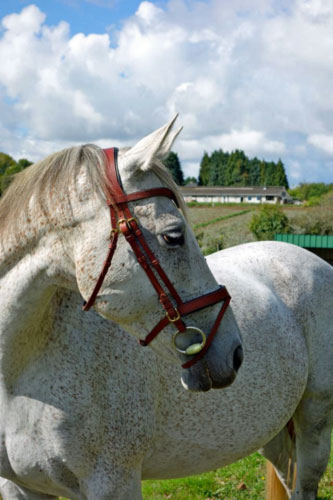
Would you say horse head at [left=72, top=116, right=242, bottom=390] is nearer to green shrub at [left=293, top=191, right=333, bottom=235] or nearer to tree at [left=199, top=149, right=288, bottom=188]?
green shrub at [left=293, top=191, right=333, bottom=235]

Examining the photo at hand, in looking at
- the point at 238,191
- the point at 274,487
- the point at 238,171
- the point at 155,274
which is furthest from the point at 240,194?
the point at 155,274

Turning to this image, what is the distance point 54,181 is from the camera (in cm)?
221

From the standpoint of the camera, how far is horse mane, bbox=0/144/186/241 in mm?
2125

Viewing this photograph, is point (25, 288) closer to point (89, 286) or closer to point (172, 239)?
point (89, 286)

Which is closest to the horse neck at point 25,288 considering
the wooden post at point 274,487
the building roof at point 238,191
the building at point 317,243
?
the wooden post at point 274,487

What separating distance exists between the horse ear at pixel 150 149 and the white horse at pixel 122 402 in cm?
17

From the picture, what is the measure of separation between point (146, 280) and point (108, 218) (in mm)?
300

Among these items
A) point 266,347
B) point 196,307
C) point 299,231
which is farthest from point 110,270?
point 299,231

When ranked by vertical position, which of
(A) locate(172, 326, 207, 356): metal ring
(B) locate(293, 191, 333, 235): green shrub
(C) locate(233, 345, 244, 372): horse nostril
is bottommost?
(B) locate(293, 191, 333, 235): green shrub

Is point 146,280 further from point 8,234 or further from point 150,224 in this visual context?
point 8,234

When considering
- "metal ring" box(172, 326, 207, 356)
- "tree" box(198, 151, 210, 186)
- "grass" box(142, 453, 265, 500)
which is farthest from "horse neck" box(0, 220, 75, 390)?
"tree" box(198, 151, 210, 186)

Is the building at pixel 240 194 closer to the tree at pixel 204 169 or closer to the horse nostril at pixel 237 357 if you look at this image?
the tree at pixel 204 169

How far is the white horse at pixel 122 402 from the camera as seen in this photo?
230 cm

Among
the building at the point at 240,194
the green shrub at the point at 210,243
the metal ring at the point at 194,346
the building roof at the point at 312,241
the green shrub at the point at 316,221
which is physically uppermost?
the metal ring at the point at 194,346
